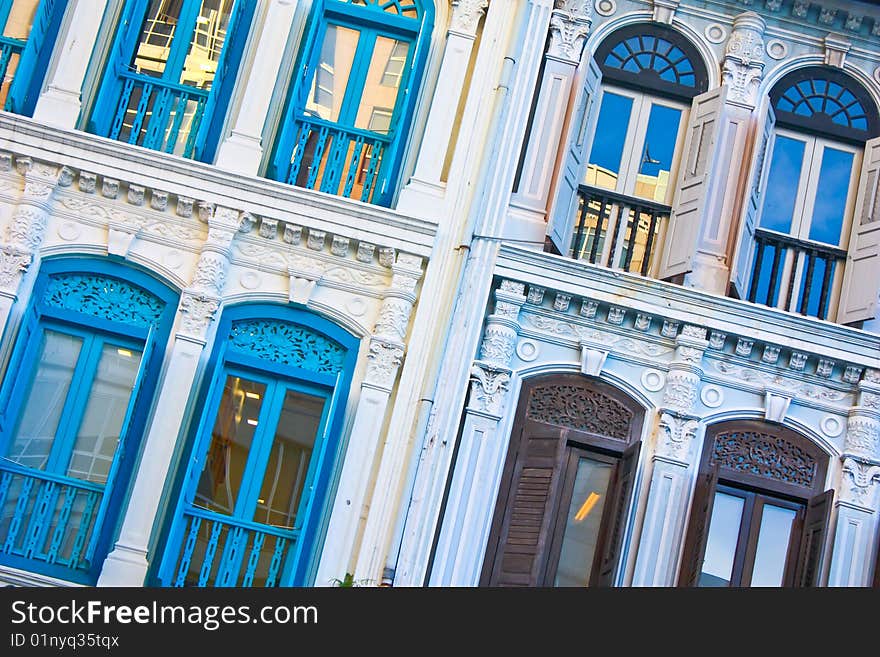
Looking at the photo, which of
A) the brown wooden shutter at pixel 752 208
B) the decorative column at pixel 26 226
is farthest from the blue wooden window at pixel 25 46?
the brown wooden shutter at pixel 752 208

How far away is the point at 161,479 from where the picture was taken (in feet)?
41.8

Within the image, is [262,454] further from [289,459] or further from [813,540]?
[813,540]

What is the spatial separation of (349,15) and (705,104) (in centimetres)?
284

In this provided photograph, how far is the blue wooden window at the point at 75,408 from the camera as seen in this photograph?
12.6 meters

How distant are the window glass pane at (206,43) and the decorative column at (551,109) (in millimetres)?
2463

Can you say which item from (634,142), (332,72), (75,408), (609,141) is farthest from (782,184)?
(75,408)

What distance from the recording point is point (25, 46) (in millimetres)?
13555

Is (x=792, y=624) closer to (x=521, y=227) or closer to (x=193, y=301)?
(x=521, y=227)

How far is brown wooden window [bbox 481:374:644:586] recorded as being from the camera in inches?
510

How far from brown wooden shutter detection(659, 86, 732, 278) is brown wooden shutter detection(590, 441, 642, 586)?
149 centimetres

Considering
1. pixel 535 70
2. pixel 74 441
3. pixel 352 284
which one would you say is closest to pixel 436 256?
pixel 352 284

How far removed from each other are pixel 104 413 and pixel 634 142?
4595 mm

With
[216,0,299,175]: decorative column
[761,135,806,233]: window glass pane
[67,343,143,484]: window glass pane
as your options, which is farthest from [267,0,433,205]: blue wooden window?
[761,135,806,233]: window glass pane

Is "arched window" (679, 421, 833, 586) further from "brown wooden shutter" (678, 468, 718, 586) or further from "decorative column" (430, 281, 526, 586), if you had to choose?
"decorative column" (430, 281, 526, 586)
